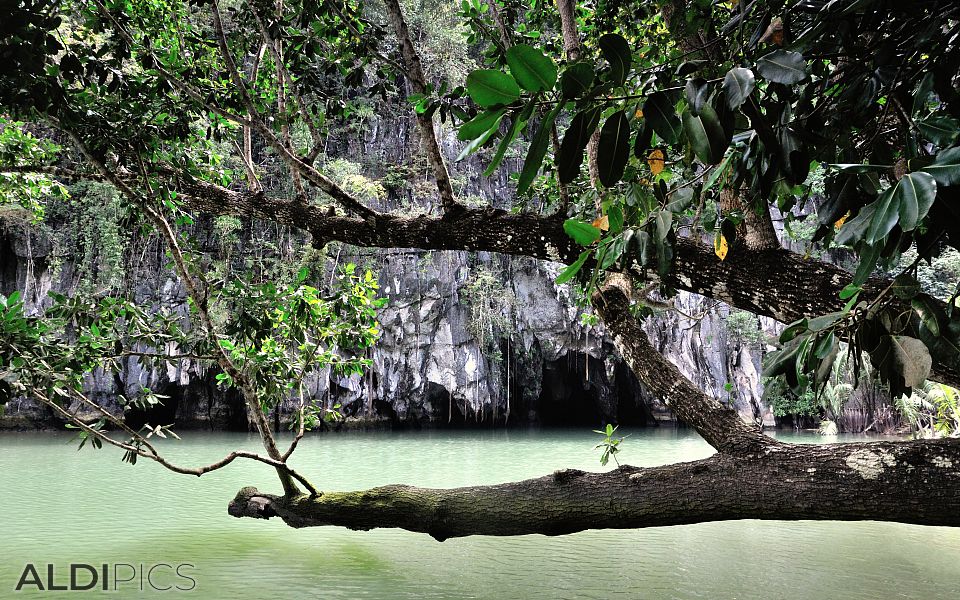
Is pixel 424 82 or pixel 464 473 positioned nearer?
pixel 424 82

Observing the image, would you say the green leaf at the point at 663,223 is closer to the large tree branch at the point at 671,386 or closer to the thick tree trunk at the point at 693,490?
the thick tree trunk at the point at 693,490

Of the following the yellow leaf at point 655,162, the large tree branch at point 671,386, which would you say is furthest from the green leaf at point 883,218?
the large tree branch at point 671,386

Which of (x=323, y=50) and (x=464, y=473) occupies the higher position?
(x=323, y=50)

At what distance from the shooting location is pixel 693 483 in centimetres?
182

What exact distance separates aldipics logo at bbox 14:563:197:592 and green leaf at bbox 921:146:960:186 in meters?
3.02

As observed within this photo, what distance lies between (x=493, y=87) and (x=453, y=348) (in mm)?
11893

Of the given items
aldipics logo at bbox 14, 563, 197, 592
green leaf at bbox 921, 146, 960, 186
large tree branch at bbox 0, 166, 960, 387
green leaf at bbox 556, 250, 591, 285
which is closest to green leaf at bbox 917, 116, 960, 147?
green leaf at bbox 921, 146, 960, 186

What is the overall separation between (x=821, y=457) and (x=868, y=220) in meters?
1.30

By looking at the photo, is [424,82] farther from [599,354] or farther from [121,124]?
[599,354]

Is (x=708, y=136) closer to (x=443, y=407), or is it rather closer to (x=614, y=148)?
(x=614, y=148)

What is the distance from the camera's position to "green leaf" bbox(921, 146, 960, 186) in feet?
1.62

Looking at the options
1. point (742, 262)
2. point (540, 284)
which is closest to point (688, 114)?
point (742, 262)

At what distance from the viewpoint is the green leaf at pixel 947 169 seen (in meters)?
0.49

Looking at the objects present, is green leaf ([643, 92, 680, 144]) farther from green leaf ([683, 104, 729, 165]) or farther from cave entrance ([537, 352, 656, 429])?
cave entrance ([537, 352, 656, 429])
